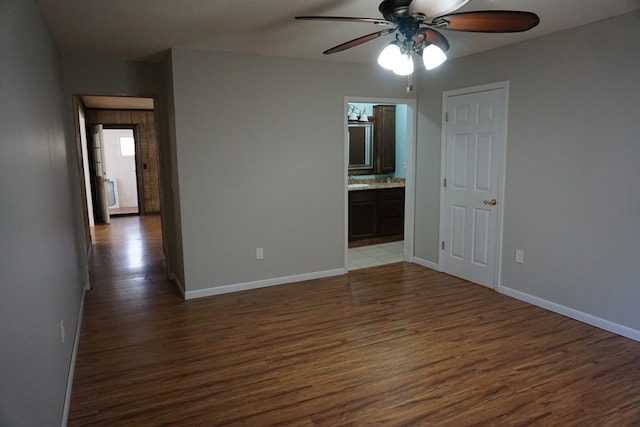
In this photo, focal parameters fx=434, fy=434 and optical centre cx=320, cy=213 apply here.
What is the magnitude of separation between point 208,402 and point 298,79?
10.7ft

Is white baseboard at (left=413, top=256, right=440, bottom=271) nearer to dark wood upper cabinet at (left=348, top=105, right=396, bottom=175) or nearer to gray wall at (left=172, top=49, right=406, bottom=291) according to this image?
gray wall at (left=172, top=49, right=406, bottom=291)

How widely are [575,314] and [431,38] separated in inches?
104

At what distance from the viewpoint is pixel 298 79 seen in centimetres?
458

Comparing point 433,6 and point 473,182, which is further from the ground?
point 433,6

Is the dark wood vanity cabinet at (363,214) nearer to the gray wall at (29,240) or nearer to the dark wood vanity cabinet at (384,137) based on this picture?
the dark wood vanity cabinet at (384,137)

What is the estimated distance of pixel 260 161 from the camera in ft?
14.7

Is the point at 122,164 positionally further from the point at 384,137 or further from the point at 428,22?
the point at 428,22

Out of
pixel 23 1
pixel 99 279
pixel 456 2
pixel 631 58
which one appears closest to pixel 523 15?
pixel 456 2

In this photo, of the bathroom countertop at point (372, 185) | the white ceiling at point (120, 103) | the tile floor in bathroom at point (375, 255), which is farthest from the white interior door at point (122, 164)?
the tile floor in bathroom at point (375, 255)

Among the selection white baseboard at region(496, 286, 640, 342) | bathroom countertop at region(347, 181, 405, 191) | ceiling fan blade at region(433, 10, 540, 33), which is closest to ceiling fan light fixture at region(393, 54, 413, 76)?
ceiling fan blade at region(433, 10, 540, 33)

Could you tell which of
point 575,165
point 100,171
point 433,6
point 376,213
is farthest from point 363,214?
point 100,171

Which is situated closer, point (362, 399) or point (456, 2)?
point (456, 2)

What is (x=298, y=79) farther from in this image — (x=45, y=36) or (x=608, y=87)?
(x=608, y=87)

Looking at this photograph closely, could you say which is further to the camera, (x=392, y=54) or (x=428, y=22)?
(x=392, y=54)
